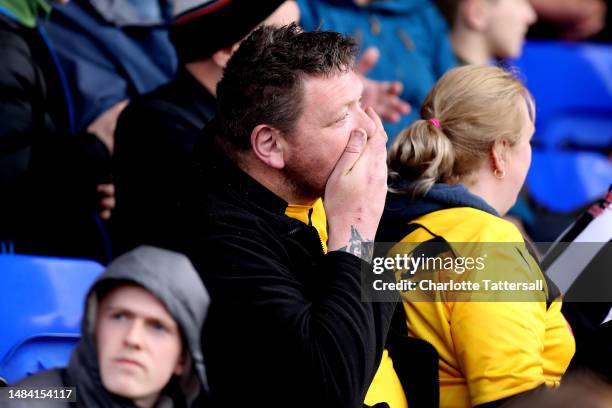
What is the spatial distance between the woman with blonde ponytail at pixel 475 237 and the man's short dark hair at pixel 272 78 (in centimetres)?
47

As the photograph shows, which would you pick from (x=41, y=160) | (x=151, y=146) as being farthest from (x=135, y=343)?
(x=41, y=160)

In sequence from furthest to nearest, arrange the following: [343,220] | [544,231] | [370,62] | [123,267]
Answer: [544,231] → [370,62] → [343,220] → [123,267]

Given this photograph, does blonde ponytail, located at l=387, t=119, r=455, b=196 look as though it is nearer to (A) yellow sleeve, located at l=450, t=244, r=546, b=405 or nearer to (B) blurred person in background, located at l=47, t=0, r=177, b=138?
(A) yellow sleeve, located at l=450, t=244, r=546, b=405

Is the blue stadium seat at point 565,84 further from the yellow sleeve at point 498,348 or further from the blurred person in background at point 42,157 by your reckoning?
the yellow sleeve at point 498,348

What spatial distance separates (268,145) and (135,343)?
70 centimetres

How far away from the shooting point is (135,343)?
1915 mm

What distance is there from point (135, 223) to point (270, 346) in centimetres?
129

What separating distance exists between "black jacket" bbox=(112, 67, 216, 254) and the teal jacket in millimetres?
1166

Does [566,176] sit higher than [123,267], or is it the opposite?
[123,267]

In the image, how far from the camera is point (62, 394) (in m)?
2.02

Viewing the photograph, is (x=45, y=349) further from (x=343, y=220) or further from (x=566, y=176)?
(x=566, y=176)

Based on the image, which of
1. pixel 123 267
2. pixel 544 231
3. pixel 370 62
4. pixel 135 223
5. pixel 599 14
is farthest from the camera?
pixel 599 14

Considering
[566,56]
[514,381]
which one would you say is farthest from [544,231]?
[514,381]

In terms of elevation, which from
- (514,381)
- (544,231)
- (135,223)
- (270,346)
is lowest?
→ (544,231)
